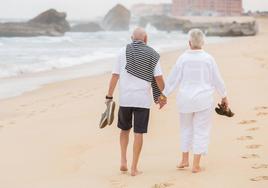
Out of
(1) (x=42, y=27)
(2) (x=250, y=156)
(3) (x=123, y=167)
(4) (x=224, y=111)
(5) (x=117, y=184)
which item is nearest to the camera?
(5) (x=117, y=184)

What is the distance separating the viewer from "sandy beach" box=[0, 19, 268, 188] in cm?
529

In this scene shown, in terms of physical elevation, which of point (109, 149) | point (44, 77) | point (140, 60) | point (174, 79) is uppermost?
point (140, 60)

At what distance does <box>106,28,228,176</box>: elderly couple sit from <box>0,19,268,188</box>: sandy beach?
1.18ft

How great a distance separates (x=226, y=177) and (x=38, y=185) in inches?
70.6

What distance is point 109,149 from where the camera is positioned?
Result: 6.72 meters

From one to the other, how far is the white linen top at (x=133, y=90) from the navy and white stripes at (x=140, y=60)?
0.05m

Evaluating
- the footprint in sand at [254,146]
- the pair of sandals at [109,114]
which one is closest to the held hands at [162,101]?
the pair of sandals at [109,114]

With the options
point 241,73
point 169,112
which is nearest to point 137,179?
point 169,112

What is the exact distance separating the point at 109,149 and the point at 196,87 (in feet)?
5.86

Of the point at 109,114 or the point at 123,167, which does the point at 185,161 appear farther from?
the point at 109,114

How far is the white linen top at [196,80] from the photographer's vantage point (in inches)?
211

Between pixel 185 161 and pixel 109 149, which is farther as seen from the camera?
pixel 109 149

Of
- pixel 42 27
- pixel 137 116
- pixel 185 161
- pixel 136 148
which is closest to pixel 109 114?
pixel 137 116

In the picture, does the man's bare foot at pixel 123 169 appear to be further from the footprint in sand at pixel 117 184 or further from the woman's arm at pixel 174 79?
the woman's arm at pixel 174 79
